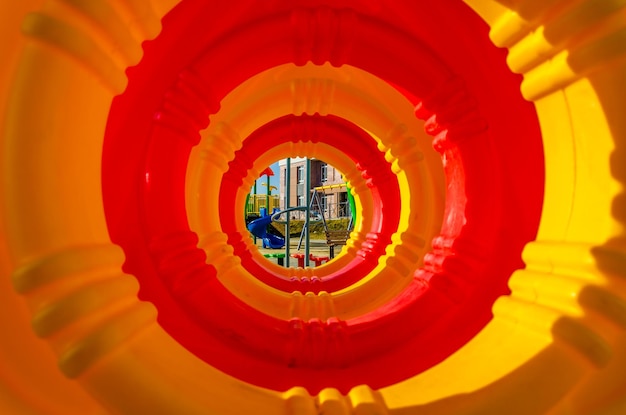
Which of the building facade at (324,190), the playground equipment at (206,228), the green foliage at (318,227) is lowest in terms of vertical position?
the green foliage at (318,227)

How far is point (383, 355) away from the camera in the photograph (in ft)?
4.23

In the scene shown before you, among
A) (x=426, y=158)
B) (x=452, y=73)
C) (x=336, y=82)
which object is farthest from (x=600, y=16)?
(x=336, y=82)

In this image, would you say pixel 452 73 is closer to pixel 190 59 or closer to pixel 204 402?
pixel 190 59

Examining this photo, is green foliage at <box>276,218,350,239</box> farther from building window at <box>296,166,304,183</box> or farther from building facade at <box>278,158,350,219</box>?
building window at <box>296,166,304,183</box>

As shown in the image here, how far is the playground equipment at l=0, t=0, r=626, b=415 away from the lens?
56 cm

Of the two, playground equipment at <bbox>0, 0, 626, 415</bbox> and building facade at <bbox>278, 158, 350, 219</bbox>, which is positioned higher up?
building facade at <bbox>278, 158, 350, 219</bbox>

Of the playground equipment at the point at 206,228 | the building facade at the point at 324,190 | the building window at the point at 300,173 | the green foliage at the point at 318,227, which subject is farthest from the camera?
the building window at the point at 300,173

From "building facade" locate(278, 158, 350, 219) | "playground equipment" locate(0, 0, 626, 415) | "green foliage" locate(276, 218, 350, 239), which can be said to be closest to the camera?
"playground equipment" locate(0, 0, 626, 415)

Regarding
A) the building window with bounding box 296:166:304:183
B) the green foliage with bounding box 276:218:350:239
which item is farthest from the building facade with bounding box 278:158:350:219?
the green foliage with bounding box 276:218:350:239

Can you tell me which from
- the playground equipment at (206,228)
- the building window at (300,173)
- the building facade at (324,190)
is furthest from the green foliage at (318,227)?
the playground equipment at (206,228)

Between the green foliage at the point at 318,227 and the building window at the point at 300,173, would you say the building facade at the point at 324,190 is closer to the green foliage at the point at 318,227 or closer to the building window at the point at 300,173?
the building window at the point at 300,173

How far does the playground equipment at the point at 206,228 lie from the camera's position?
22.1 inches

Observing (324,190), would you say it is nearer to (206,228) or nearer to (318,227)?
(318,227)

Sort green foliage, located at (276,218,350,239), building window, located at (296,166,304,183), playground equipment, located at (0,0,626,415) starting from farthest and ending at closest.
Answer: building window, located at (296,166,304,183) → green foliage, located at (276,218,350,239) → playground equipment, located at (0,0,626,415)
